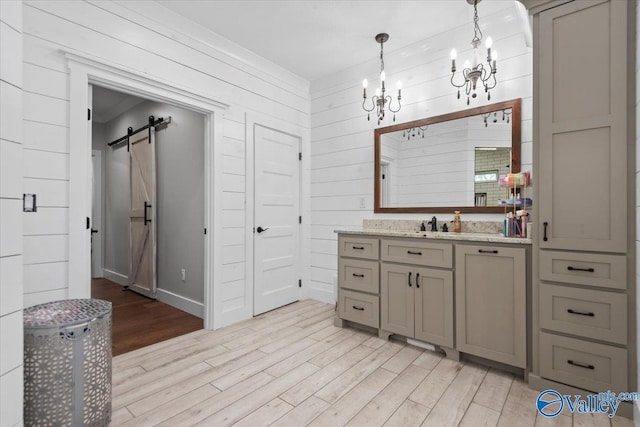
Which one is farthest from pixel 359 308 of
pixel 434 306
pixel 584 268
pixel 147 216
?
pixel 147 216

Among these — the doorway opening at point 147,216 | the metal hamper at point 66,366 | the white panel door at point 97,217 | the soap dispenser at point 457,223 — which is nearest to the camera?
the metal hamper at point 66,366

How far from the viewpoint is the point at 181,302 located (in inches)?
142

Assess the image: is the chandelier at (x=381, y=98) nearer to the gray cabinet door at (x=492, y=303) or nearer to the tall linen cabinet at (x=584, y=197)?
the tall linen cabinet at (x=584, y=197)

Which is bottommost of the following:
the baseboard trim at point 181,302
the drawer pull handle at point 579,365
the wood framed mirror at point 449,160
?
the baseboard trim at point 181,302

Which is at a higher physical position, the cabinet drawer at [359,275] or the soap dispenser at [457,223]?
the soap dispenser at [457,223]

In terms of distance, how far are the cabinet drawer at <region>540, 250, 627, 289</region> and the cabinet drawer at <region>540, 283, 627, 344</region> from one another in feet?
0.18

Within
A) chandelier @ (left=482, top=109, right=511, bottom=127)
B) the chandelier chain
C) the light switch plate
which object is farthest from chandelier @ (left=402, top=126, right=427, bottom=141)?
the light switch plate

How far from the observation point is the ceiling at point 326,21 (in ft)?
8.34

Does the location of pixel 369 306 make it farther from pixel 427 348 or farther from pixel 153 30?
pixel 153 30

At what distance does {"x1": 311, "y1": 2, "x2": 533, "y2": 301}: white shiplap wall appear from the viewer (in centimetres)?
257

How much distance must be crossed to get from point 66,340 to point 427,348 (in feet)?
7.73

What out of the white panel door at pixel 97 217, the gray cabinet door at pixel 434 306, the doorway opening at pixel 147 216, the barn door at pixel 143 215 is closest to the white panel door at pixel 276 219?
the doorway opening at pixel 147 216

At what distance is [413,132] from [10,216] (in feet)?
9.80

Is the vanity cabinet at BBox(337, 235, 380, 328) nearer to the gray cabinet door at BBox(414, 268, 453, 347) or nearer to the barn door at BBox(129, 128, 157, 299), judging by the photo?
the gray cabinet door at BBox(414, 268, 453, 347)
